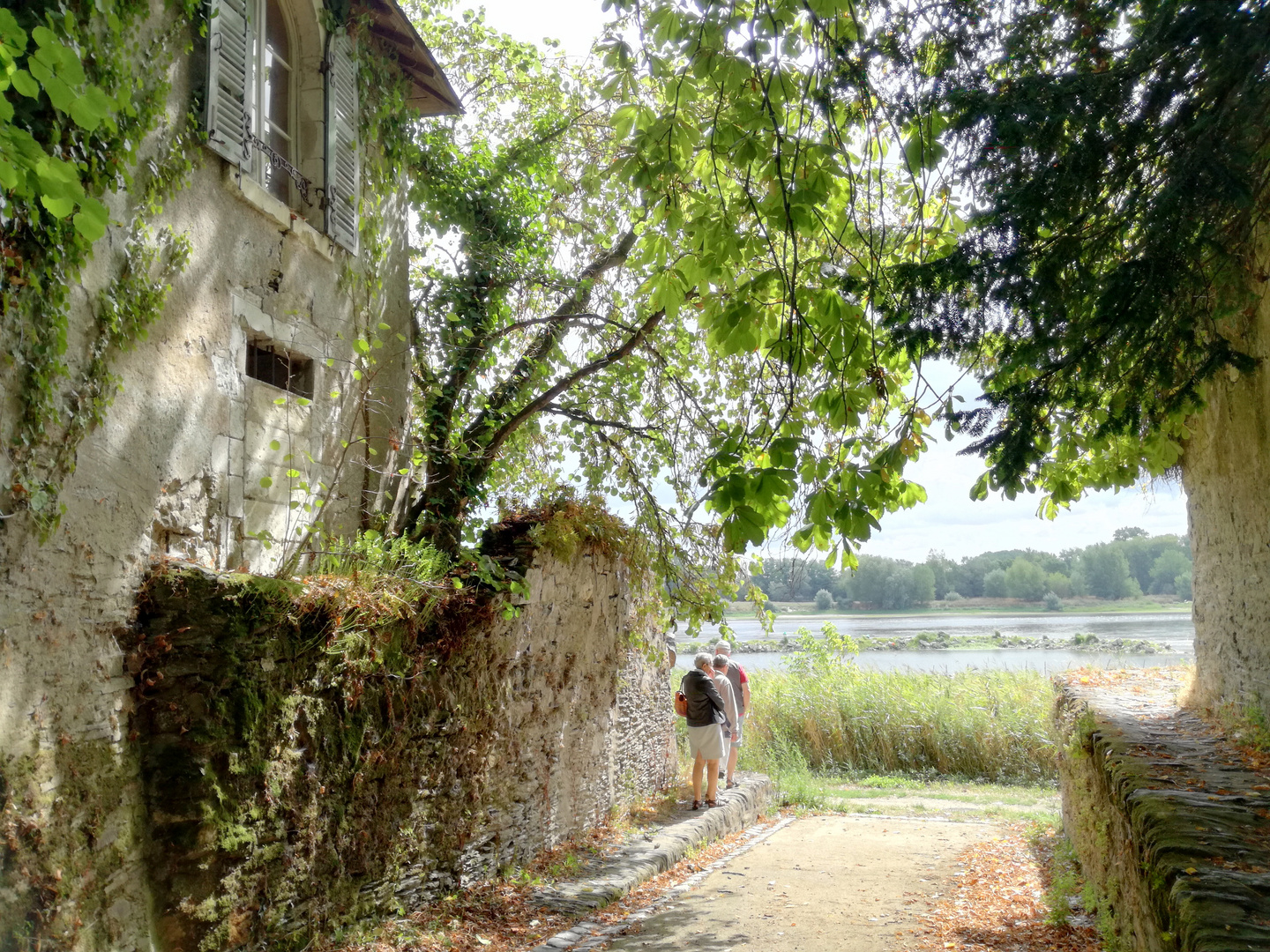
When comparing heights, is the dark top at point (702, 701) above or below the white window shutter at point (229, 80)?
below

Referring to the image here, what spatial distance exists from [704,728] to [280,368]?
6166 millimetres

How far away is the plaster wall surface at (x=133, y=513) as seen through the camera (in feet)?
11.7

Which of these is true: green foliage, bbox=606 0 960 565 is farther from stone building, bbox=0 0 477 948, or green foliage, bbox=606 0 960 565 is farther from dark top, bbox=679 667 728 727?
dark top, bbox=679 667 728 727

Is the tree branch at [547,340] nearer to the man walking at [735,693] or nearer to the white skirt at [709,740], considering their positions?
the white skirt at [709,740]

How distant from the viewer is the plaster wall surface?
357cm

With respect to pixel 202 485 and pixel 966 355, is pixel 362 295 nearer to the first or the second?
pixel 202 485

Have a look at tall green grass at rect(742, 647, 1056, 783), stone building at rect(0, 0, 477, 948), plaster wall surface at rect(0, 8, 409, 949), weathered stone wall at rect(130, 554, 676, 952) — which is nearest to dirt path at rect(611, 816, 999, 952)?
weathered stone wall at rect(130, 554, 676, 952)

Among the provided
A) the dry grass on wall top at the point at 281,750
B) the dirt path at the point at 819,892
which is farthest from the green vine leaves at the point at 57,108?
the dirt path at the point at 819,892

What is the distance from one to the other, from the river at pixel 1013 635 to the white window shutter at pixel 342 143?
5.75 m

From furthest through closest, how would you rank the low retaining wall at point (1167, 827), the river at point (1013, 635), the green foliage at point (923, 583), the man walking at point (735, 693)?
the green foliage at point (923, 583), the river at point (1013, 635), the man walking at point (735, 693), the low retaining wall at point (1167, 827)

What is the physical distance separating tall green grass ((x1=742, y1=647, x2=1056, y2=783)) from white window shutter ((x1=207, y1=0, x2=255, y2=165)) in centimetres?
1197

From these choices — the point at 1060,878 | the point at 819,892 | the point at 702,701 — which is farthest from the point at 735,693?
the point at 1060,878

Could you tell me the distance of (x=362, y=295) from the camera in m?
6.94

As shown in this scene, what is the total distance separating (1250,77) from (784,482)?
2.45 metres
